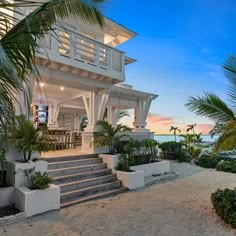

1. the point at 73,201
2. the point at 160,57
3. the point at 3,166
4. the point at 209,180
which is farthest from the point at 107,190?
the point at 160,57

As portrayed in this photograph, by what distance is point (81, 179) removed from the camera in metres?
7.26

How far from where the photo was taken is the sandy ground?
4523 millimetres

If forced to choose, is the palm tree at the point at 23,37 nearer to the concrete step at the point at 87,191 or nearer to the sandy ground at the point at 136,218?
the sandy ground at the point at 136,218

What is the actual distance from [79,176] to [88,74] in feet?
13.3

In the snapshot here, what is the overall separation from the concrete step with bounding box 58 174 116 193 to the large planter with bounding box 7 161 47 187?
0.98m

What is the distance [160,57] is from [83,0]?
9153 mm

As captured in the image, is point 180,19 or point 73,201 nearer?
point 73,201

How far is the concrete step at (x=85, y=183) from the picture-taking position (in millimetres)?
6575

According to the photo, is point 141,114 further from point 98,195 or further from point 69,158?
point 98,195

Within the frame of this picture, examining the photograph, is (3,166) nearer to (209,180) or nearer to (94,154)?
(94,154)

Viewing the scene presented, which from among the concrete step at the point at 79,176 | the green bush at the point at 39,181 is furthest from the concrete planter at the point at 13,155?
the concrete step at the point at 79,176

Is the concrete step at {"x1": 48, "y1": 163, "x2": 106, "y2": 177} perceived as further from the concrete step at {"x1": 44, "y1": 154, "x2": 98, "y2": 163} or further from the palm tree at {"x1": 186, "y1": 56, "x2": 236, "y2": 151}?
the palm tree at {"x1": 186, "y1": 56, "x2": 236, "y2": 151}

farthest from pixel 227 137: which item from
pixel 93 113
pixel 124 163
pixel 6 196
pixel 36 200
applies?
pixel 93 113

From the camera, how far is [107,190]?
7.21 meters
